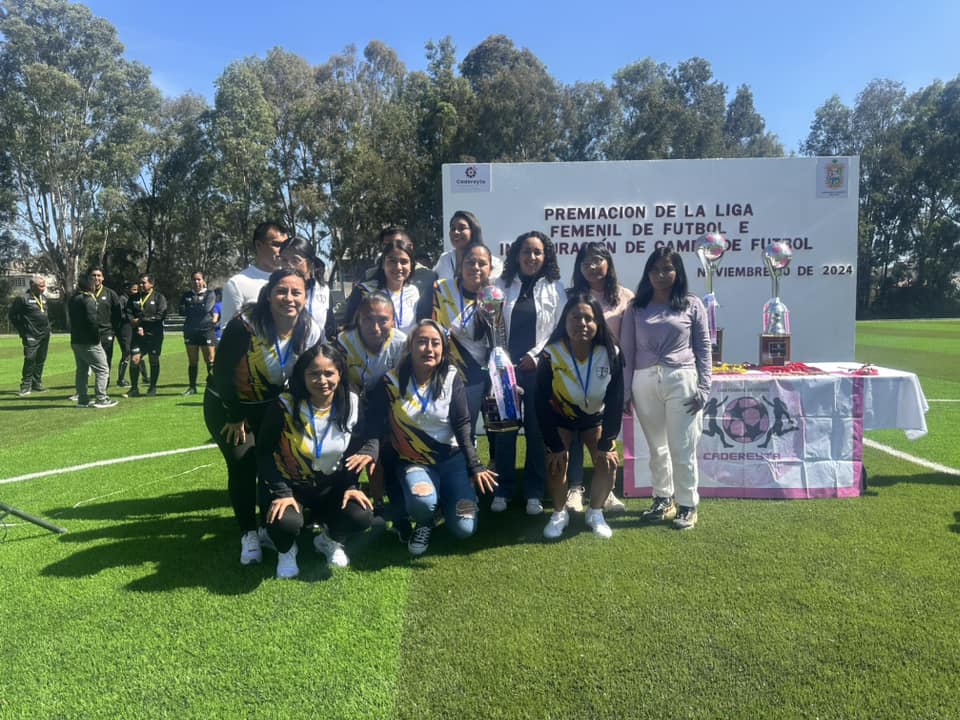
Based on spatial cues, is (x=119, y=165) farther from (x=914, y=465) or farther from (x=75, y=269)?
(x=914, y=465)

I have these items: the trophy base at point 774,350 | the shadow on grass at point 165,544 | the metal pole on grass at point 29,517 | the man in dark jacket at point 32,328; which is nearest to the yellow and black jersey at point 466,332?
the shadow on grass at point 165,544

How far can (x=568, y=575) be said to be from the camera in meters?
3.25

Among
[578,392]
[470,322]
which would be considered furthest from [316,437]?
[578,392]

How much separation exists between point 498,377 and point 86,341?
278 inches

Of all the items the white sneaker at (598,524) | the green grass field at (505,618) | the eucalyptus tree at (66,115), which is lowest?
the green grass field at (505,618)

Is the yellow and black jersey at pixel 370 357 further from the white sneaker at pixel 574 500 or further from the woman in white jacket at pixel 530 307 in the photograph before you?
the white sneaker at pixel 574 500

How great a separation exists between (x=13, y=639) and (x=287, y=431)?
1.43 metres

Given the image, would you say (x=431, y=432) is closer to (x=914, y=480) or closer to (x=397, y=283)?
(x=397, y=283)

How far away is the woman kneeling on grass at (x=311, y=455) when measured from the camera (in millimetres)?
3217

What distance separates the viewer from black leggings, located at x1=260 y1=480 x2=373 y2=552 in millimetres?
3254

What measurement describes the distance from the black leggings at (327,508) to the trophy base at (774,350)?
3.26 m

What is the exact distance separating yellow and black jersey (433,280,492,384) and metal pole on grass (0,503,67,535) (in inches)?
102

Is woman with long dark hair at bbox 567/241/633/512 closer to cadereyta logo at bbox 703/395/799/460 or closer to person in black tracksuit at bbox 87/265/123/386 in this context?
cadereyta logo at bbox 703/395/799/460

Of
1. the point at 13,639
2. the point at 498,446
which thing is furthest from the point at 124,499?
the point at 498,446
